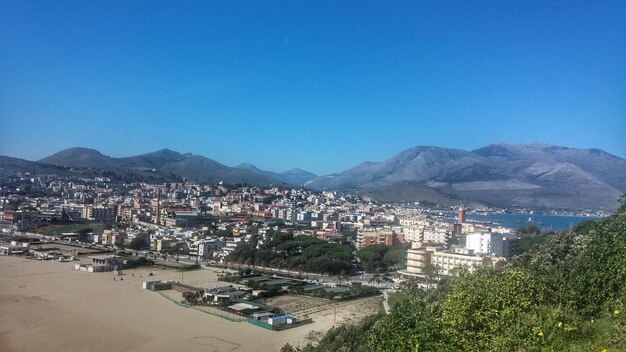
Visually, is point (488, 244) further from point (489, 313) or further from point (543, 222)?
point (543, 222)

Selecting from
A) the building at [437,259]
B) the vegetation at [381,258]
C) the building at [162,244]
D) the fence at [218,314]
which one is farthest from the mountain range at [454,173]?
the building at [437,259]

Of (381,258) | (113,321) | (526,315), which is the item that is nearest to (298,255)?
(381,258)

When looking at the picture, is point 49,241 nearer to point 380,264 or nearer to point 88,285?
point 88,285

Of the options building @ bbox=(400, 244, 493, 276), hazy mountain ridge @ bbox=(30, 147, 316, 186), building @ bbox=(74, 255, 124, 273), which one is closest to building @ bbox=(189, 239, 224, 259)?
building @ bbox=(74, 255, 124, 273)

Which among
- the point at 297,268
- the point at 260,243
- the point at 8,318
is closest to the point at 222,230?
Answer: the point at 260,243

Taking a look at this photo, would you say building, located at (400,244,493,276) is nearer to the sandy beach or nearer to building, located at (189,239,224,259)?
the sandy beach
